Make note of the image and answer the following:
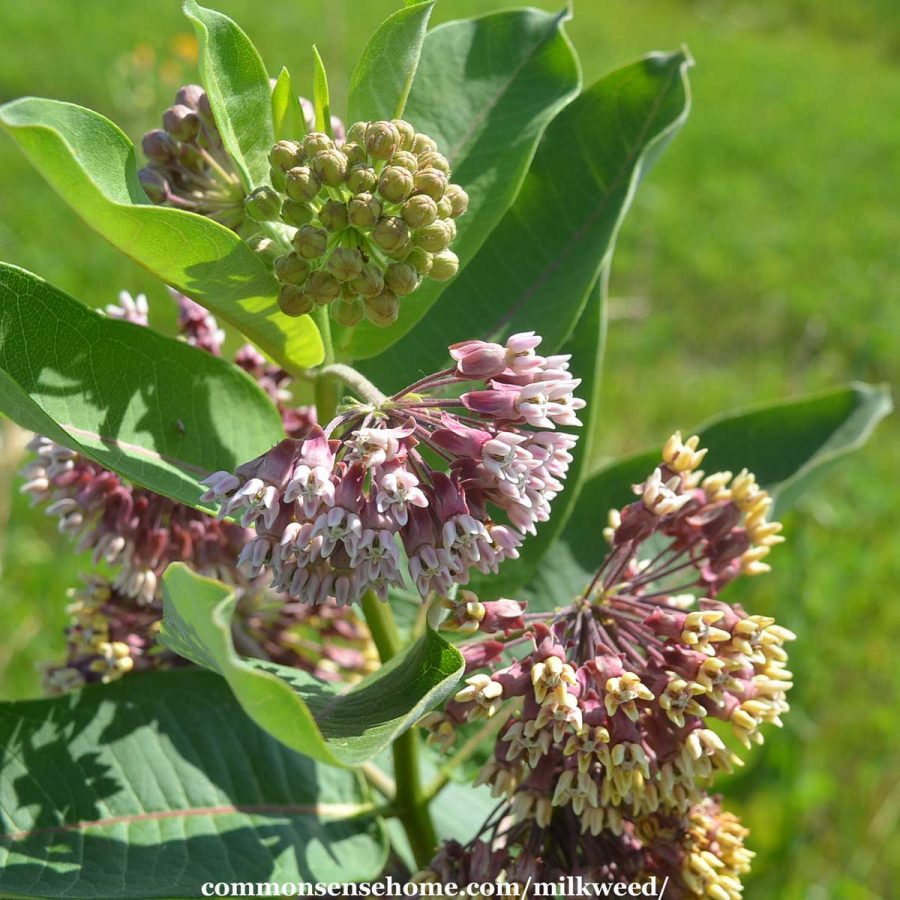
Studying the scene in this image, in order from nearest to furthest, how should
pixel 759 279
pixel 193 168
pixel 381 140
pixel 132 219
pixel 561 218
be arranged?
1. pixel 132 219
2. pixel 381 140
3. pixel 193 168
4. pixel 561 218
5. pixel 759 279

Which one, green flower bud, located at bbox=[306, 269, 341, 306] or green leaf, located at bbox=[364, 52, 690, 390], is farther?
green leaf, located at bbox=[364, 52, 690, 390]

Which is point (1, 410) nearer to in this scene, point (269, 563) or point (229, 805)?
point (269, 563)

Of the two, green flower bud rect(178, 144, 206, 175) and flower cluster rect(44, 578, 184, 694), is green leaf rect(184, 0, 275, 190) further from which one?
flower cluster rect(44, 578, 184, 694)

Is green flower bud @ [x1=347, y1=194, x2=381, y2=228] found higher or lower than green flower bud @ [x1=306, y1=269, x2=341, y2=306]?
higher

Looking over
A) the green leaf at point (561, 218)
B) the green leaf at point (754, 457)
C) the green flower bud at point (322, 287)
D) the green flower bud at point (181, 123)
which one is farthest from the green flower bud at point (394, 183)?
the green leaf at point (754, 457)

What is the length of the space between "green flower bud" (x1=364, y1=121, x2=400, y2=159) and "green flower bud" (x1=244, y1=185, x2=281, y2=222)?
0.12 metres

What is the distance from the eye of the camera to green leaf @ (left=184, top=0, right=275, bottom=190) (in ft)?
3.99

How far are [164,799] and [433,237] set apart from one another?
0.91m

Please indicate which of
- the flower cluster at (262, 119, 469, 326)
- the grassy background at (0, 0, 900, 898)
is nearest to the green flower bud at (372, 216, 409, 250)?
the flower cluster at (262, 119, 469, 326)

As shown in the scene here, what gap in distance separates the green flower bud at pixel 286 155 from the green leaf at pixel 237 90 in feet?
0.22

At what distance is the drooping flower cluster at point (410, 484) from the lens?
3.92ft

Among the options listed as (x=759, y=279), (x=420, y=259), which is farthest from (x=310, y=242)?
(x=759, y=279)

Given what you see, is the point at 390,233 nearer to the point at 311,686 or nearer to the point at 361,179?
the point at 361,179

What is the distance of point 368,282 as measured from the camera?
123 cm
